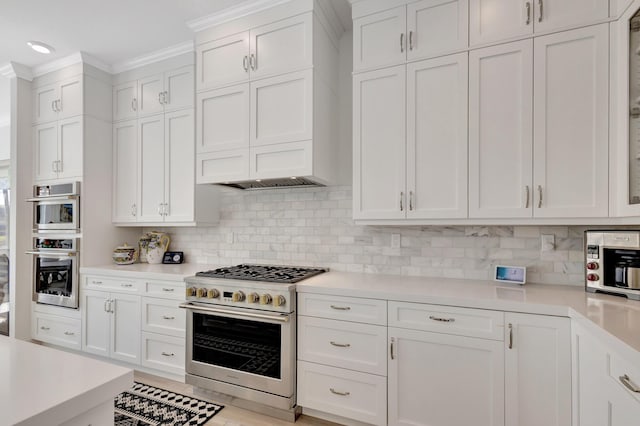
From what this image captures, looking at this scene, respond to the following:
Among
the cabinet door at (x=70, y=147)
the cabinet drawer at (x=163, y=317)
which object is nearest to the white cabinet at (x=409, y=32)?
the cabinet drawer at (x=163, y=317)

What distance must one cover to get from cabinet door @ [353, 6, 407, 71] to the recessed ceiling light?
2.91 metres

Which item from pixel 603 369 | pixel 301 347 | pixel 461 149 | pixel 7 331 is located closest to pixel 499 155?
pixel 461 149

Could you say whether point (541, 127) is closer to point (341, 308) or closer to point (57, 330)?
point (341, 308)

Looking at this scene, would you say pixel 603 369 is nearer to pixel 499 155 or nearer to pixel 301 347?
pixel 499 155

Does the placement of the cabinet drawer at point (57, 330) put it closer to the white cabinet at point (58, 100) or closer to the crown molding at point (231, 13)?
the white cabinet at point (58, 100)

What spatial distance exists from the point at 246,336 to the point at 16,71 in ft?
12.3

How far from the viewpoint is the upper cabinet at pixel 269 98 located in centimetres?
241

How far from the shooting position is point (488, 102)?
2.02 meters

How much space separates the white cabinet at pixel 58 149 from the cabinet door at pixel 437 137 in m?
3.18

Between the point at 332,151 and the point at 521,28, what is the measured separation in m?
1.44

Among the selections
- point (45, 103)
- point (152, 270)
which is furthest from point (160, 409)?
point (45, 103)

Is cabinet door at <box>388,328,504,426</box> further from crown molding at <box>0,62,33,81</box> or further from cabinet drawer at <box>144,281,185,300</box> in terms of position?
crown molding at <box>0,62,33,81</box>

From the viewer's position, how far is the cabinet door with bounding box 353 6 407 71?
7.30ft

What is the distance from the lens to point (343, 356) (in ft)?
6.82
